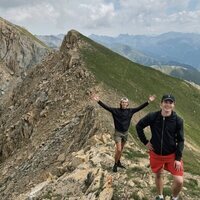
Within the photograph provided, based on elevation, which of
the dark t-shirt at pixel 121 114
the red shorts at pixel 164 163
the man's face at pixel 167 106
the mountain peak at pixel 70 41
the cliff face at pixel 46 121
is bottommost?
the cliff face at pixel 46 121

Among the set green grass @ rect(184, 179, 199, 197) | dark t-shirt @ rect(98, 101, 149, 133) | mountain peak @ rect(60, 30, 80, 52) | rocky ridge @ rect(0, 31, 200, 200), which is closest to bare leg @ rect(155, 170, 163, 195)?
rocky ridge @ rect(0, 31, 200, 200)

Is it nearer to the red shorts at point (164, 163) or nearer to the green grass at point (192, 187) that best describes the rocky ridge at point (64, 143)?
the green grass at point (192, 187)

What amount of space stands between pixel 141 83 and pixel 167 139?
48642 millimetres

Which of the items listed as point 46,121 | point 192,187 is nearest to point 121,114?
point 192,187

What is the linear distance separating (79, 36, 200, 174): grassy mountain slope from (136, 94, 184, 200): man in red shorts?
1046 inches

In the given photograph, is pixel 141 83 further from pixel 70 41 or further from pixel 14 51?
pixel 14 51

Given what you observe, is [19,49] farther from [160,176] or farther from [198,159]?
[160,176]

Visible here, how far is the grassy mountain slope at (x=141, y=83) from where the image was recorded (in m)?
52.2

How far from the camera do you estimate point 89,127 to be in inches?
1319

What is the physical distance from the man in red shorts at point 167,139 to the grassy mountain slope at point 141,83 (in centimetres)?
2658

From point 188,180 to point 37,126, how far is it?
26.3 meters

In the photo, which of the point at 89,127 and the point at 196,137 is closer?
the point at 89,127

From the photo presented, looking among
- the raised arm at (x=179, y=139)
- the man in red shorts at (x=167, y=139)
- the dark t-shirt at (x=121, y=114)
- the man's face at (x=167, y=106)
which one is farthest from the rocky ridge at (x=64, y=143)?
the man's face at (x=167, y=106)

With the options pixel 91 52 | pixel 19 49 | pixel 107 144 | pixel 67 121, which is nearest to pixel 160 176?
pixel 107 144
